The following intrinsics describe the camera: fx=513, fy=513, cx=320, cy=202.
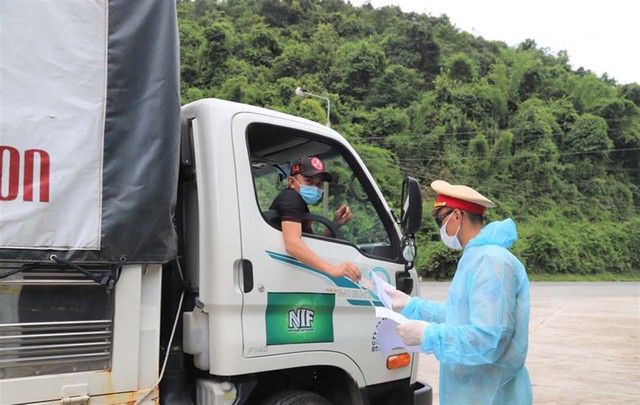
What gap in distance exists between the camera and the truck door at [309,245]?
2.50 m

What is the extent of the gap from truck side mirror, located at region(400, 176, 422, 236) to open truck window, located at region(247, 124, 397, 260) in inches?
9.1

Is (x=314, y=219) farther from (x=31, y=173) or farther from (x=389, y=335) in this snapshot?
(x=31, y=173)

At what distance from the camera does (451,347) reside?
82.6 inches

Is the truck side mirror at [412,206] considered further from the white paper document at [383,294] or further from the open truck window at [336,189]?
the white paper document at [383,294]

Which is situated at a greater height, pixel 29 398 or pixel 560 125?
pixel 560 125

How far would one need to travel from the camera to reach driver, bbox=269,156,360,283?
Result: 260 centimetres

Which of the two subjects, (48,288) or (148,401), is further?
(148,401)

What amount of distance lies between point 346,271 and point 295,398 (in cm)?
70

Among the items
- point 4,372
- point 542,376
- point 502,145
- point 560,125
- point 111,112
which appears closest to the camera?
point 4,372

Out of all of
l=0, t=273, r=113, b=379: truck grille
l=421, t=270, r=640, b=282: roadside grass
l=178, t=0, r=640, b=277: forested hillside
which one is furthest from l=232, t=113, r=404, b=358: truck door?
l=421, t=270, r=640, b=282: roadside grass

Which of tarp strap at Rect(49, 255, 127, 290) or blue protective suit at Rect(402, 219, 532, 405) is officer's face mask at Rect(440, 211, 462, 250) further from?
tarp strap at Rect(49, 255, 127, 290)

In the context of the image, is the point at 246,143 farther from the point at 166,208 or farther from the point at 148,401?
the point at 148,401

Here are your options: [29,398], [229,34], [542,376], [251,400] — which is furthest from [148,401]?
[229,34]

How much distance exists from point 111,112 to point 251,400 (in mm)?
1564
